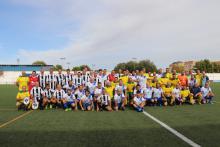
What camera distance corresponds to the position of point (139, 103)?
1170 centimetres

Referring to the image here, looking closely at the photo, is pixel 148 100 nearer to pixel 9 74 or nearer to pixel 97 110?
pixel 97 110

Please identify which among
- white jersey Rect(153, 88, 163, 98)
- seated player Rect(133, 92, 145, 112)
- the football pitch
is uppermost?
white jersey Rect(153, 88, 163, 98)

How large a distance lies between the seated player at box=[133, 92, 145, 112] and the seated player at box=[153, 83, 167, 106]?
1.22 m

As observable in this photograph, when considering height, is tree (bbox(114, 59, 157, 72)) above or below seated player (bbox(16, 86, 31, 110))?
above

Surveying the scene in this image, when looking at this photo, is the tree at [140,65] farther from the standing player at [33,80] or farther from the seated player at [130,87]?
the standing player at [33,80]

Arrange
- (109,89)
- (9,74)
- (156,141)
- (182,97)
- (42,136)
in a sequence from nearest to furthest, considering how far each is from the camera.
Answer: (156,141) → (42,136) → (109,89) → (182,97) → (9,74)

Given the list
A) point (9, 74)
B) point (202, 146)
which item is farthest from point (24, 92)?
point (9, 74)

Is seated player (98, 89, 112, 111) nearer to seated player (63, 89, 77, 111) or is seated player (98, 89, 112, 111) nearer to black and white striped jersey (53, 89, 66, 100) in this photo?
seated player (63, 89, 77, 111)

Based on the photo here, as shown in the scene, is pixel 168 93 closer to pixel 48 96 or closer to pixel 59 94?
pixel 59 94

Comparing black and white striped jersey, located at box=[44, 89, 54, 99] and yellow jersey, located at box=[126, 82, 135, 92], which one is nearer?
black and white striped jersey, located at box=[44, 89, 54, 99]

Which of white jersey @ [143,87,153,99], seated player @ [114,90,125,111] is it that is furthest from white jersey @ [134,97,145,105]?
white jersey @ [143,87,153,99]

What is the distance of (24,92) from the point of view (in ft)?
40.7

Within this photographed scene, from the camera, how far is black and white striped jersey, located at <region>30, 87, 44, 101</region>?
1252 cm

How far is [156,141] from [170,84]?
786 centimetres
